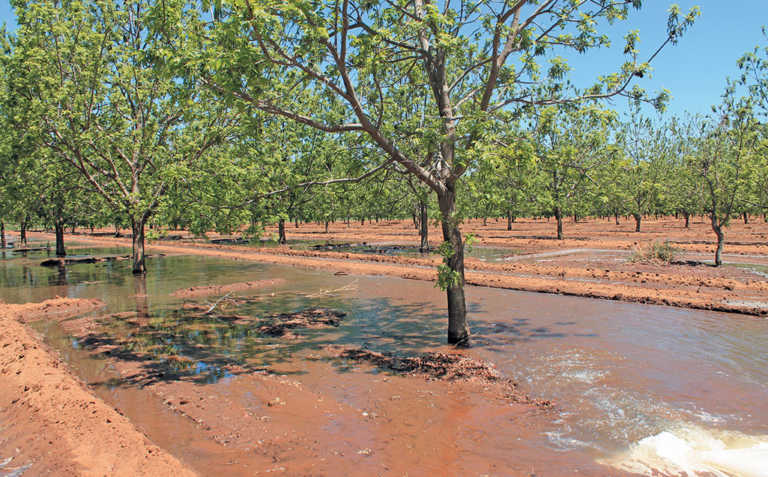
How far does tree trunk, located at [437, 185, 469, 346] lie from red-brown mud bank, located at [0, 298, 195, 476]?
20.0 feet

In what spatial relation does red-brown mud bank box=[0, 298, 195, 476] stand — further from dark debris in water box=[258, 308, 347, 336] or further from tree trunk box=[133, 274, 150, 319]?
tree trunk box=[133, 274, 150, 319]

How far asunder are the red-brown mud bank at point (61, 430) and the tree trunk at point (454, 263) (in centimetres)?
610

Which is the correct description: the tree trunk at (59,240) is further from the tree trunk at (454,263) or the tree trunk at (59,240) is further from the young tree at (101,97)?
the tree trunk at (454,263)

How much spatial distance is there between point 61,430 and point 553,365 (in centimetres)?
842

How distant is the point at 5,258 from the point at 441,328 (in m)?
37.8

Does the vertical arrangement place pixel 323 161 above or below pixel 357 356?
above

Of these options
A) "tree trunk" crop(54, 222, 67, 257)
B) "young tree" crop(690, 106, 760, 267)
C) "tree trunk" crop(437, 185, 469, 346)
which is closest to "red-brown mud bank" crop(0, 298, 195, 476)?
"tree trunk" crop(437, 185, 469, 346)

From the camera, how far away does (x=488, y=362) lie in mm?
9531

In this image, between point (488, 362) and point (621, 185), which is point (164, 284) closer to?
point (488, 362)

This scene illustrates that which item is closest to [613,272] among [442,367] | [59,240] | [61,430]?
[442,367]

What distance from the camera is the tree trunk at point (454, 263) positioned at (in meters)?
9.62

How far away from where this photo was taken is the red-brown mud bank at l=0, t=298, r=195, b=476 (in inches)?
214

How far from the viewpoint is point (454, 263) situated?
32.6 feet

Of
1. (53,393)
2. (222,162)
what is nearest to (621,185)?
(222,162)
